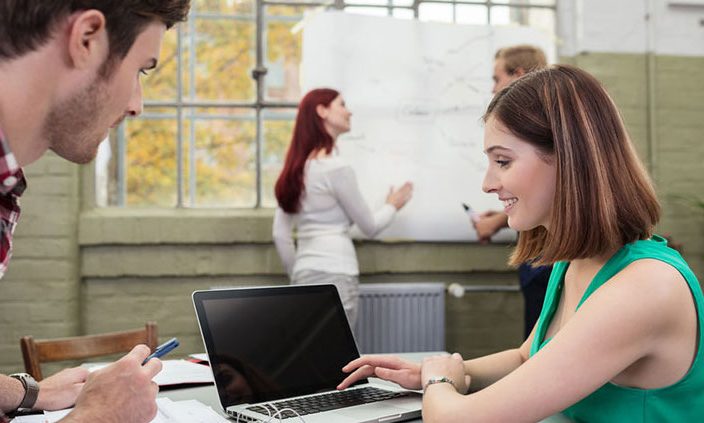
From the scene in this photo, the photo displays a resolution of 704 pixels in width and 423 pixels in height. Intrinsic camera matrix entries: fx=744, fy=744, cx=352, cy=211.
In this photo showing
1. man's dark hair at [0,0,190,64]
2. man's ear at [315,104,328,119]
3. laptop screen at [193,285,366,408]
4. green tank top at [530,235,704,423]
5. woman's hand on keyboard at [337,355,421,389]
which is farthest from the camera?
man's ear at [315,104,328,119]

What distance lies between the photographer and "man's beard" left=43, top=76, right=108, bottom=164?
A: 1.12 meters

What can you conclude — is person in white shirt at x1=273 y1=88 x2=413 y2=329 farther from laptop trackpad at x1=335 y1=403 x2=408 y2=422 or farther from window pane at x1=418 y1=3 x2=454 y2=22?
laptop trackpad at x1=335 y1=403 x2=408 y2=422

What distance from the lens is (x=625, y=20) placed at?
3.81 m

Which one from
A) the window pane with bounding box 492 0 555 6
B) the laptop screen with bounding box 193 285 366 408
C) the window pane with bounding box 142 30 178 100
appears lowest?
the laptop screen with bounding box 193 285 366 408

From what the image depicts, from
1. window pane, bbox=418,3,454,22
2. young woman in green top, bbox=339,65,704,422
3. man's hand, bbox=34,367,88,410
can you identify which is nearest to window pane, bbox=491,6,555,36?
window pane, bbox=418,3,454,22

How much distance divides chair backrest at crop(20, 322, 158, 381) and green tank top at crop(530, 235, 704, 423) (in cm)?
145

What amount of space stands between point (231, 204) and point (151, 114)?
0.60 m

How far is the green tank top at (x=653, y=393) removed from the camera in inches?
50.4

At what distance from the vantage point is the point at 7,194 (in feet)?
3.74

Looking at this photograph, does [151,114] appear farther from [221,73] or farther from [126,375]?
[126,375]

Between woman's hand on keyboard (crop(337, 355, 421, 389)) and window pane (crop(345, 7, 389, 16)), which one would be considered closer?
woman's hand on keyboard (crop(337, 355, 421, 389))

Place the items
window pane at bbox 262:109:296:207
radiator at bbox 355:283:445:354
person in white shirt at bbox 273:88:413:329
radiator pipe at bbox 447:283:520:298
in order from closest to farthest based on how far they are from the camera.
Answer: person in white shirt at bbox 273:88:413:329 < radiator at bbox 355:283:445:354 < radiator pipe at bbox 447:283:520:298 < window pane at bbox 262:109:296:207

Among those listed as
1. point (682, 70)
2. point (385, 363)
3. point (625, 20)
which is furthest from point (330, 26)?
point (385, 363)

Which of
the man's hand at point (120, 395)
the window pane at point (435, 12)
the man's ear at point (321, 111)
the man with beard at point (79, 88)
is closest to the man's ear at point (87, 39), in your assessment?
the man with beard at point (79, 88)
